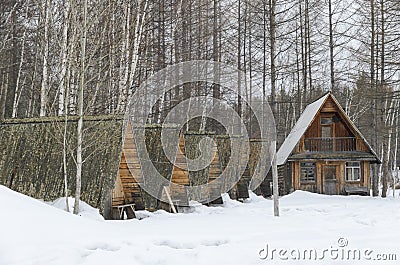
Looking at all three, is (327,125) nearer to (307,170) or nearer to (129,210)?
(307,170)

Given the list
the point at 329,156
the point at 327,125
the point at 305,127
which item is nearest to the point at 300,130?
→ the point at 305,127

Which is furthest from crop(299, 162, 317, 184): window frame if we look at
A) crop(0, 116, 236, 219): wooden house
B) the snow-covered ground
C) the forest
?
the snow-covered ground

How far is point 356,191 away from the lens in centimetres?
1981

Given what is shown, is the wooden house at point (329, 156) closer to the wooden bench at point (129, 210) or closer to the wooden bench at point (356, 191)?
the wooden bench at point (356, 191)

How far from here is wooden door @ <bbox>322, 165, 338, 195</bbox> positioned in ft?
66.3

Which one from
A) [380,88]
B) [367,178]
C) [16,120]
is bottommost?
[367,178]

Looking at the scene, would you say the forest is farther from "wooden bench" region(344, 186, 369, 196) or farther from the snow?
the snow

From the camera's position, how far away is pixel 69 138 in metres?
9.52

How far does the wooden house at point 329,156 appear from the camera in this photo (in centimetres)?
1992

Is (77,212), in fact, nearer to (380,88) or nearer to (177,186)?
(177,186)

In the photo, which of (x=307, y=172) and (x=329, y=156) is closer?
(x=329, y=156)

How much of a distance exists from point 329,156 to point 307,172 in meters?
1.28

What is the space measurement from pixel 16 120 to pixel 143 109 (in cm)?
798

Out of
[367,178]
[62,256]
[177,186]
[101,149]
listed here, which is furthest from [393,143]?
[62,256]
